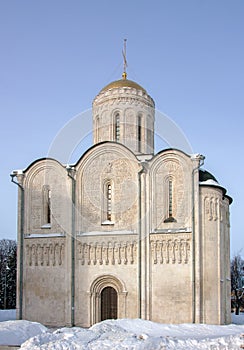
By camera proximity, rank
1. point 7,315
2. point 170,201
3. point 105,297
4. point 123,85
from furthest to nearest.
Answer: point 7,315, point 123,85, point 105,297, point 170,201

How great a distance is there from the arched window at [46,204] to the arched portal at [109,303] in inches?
168

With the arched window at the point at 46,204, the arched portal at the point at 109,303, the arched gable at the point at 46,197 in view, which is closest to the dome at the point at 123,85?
the arched gable at the point at 46,197

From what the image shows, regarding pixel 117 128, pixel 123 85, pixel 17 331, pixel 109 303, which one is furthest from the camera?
pixel 123 85

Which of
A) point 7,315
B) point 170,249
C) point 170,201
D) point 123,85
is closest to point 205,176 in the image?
point 170,201

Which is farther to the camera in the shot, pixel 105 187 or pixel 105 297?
pixel 105 187

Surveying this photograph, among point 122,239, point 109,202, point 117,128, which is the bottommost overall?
point 122,239

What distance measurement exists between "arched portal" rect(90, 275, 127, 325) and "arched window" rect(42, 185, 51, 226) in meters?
3.81

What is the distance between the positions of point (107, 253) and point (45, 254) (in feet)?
9.70

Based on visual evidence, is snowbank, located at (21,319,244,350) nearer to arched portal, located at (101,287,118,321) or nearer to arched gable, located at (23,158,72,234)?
arched portal, located at (101,287,118,321)

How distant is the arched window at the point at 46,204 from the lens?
76.5ft

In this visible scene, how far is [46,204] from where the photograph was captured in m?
23.4

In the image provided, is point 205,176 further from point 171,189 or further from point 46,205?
point 46,205

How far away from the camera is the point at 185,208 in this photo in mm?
21156

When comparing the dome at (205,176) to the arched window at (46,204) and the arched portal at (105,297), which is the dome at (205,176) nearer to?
the arched portal at (105,297)
